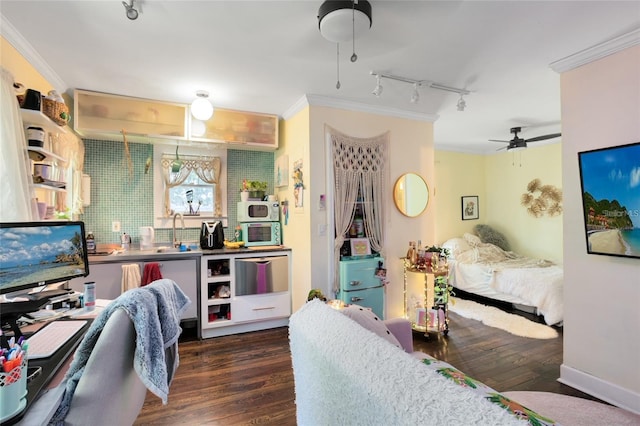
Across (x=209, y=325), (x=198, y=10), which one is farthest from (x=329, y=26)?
(x=209, y=325)

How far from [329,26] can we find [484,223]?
5.44 metres

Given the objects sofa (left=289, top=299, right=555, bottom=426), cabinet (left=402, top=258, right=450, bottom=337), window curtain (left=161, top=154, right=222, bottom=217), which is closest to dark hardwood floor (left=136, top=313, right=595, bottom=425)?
cabinet (left=402, top=258, right=450, bottom=337)

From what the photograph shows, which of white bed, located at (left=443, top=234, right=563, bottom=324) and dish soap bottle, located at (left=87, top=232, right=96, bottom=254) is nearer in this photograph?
dish soap bottle, located at (left=87, top=232, right=96, bottom=254)

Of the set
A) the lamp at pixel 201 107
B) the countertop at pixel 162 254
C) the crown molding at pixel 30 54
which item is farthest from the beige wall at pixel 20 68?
the countertop at pixel 162 254

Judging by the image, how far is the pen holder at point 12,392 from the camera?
781 millimetres

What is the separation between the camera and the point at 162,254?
9.74 ft

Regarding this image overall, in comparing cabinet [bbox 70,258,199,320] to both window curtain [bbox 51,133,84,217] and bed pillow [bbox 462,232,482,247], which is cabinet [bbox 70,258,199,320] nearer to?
window curtain [bbox 51,133,84,217]

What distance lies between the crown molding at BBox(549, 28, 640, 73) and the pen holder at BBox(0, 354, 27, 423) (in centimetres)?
348

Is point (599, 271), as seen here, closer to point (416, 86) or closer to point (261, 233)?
point (416, 86)

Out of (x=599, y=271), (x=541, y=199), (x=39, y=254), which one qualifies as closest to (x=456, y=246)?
(x=541, y=199)

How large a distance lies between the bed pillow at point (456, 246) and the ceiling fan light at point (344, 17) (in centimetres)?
411

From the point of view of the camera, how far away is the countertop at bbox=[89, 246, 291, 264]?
278 centimetres

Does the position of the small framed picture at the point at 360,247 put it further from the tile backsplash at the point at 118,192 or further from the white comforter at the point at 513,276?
the white comforter at the point at 513,276

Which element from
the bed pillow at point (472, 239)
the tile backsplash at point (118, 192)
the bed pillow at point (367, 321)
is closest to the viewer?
the bed pillow at point (367, 321)
